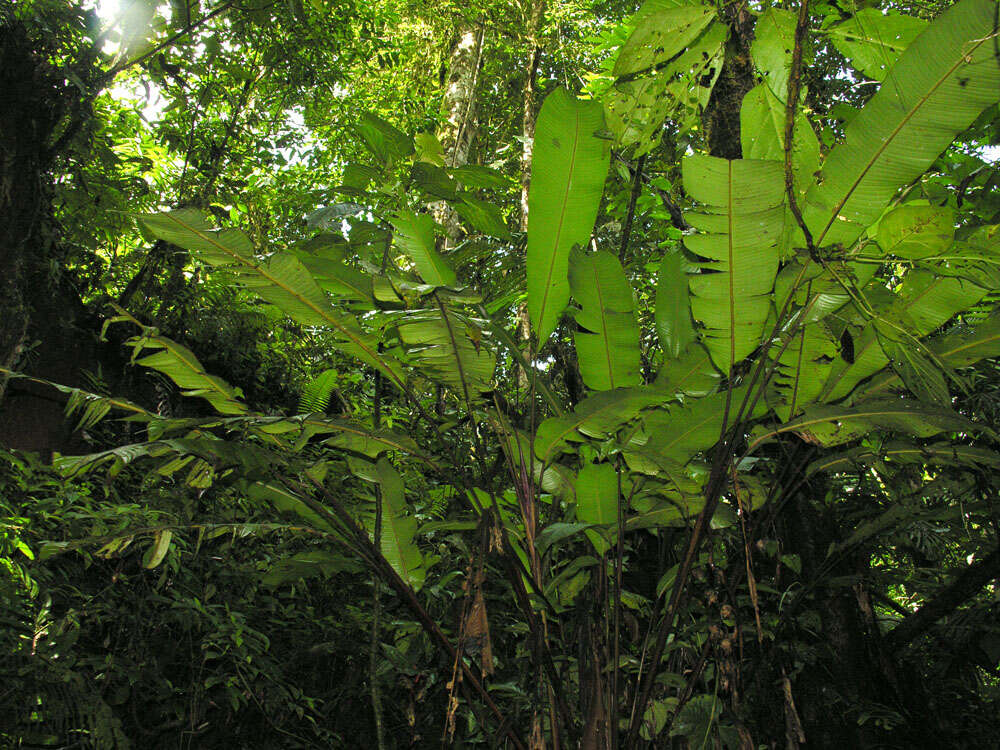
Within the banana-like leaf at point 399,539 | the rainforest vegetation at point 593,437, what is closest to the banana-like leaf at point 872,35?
the rainforest vegetation at point 593,437

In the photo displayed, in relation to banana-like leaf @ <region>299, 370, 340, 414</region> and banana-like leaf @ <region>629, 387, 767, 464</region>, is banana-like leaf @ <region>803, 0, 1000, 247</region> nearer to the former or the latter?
banana-like leaf @ <region>629, 387, 767, 464</region>

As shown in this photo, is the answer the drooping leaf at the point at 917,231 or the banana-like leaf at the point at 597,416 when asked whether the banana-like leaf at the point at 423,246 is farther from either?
the drooping leaf at the point at 917,231

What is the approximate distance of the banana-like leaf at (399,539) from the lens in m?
1.66

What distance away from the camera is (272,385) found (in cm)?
495

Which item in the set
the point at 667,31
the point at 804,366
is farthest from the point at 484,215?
the point at 804,366

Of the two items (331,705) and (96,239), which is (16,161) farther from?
(331,705)

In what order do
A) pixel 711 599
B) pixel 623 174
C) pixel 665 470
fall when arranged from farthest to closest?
pixel 623 174, pixel 711 599, pixel 665 470

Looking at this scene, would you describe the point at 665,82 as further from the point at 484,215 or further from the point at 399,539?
the point at 399,539

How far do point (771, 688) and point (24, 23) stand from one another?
4407 mm

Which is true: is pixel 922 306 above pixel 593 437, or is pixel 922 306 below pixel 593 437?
above

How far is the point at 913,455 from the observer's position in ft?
5.22

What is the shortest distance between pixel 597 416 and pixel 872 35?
32.8 inches

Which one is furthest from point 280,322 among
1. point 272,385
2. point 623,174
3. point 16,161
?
point 623,174

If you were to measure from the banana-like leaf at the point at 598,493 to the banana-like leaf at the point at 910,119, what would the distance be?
0.68m
